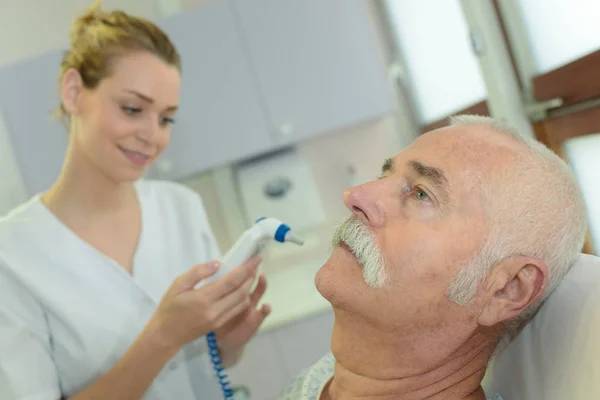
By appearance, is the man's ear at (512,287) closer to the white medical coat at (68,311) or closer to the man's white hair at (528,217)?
the man's white hair at (528,217)

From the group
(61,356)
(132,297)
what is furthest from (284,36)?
(61,356)

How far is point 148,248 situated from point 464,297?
0.95m

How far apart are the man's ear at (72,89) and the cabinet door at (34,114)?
80 cm

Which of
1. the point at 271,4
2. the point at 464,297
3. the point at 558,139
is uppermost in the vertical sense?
the point at 271,4

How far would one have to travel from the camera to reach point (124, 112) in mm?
1441

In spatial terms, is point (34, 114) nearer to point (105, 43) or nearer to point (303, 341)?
point (105, 43)

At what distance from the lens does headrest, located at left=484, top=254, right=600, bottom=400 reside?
847 millimetres

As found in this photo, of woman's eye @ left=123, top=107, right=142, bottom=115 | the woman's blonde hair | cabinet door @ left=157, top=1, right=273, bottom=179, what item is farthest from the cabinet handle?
woman's eye @ left=123, top=107, right=142, bottom=115

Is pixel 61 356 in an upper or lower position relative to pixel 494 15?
lower

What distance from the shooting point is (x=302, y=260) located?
278 centimetres

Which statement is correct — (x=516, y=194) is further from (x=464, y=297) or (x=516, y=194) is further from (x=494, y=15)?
(x=494, y=15)

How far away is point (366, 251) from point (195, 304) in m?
0.43

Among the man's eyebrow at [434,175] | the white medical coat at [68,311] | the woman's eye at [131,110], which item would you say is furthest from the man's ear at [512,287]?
the woman's eye at [131,110]

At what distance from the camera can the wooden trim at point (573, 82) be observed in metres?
1.36
